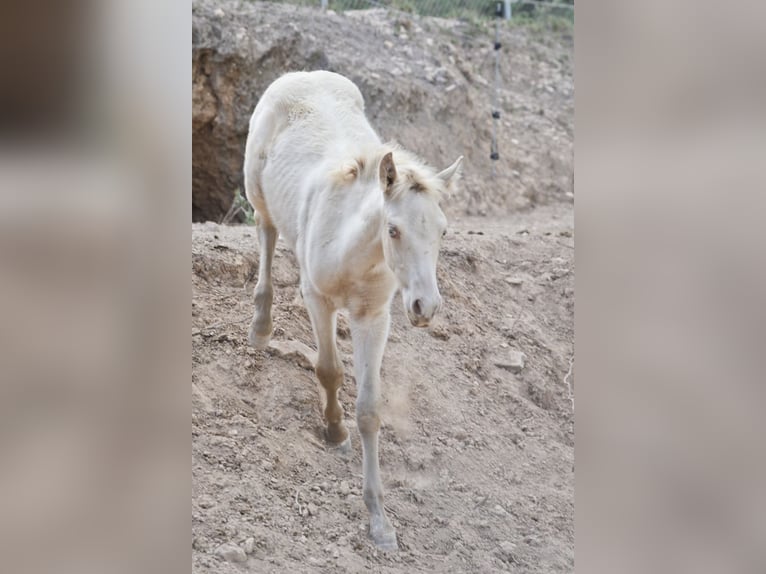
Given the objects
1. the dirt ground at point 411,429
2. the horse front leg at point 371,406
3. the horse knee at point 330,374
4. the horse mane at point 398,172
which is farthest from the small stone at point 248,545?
the horse mane at point 398,172

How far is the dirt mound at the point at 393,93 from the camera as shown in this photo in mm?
7773

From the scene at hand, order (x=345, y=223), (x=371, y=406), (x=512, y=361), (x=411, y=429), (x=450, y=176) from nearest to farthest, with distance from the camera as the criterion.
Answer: (x=450, y=176)
(x=345, y=223)
(x=371, y=406)
(x=411, y=429)
(x=512, y=361)

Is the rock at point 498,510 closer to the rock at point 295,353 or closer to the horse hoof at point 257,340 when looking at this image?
the rock at point 295,353

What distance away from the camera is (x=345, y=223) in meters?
3.57

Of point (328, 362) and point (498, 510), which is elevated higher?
point (328, 362)

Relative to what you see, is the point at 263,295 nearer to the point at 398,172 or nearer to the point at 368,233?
the point at 368,233

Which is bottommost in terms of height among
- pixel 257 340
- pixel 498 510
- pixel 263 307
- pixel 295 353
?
pixel 498 510

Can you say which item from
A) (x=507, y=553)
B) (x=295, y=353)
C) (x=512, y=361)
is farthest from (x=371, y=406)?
(x=512, y=361)

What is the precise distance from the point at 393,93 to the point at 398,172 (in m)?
5.14

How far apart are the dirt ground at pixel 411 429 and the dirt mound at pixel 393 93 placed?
7.06ft

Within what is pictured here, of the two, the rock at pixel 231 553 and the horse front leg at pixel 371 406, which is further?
the horse front leg at pixel 371 406
